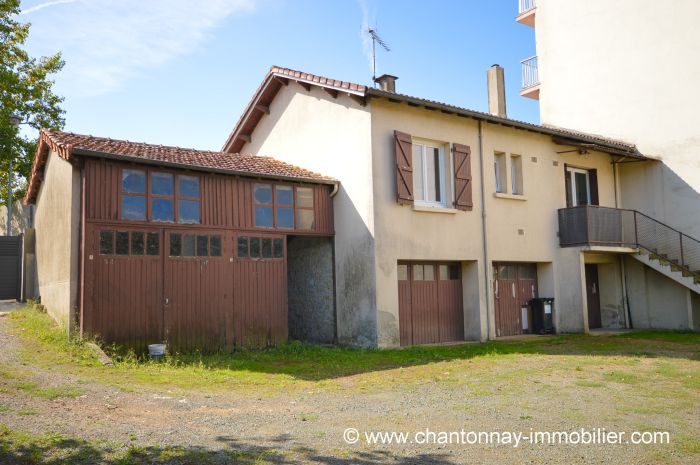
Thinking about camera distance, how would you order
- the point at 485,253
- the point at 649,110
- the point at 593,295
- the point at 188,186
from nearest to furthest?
the point at 188,186 < the point at 485,253 < the point at 649,110 < the point at 593,295

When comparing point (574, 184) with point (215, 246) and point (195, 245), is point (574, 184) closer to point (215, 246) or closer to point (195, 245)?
point (215, 246)

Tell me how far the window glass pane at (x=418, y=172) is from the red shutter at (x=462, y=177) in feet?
3.03

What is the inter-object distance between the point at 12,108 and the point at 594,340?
2437 cm

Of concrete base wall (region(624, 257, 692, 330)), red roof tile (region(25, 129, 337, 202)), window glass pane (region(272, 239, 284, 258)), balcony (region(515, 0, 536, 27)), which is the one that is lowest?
concrete base wall (region(624, 257, 692, 330))

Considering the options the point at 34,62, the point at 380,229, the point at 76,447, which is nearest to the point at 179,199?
the point at 380,229

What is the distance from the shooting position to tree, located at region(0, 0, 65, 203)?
2451 cm

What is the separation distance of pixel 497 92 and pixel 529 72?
4.73m

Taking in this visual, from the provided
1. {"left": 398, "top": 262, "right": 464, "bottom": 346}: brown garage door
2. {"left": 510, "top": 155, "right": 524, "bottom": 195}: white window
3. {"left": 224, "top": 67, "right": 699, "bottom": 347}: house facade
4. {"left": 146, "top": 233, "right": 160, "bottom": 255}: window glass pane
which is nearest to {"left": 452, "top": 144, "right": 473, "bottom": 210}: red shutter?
{"left": 224, "top": 67, "right": 699, "bottom": 347}: house facade

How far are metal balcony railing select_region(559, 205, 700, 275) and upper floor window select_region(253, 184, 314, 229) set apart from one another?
825 centimetres

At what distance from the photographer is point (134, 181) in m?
12.0

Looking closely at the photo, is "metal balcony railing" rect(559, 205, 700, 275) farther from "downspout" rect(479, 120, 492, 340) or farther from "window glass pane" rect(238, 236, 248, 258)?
"window glass pane" rect(238, 236, 248, 258)

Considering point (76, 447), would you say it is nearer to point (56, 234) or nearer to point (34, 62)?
point (56, 234)

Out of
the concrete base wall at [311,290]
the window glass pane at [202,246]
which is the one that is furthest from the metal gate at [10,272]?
the window glass pane at [202,246]

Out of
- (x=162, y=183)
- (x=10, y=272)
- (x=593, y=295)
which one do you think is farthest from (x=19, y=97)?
(x=593, y=295)
